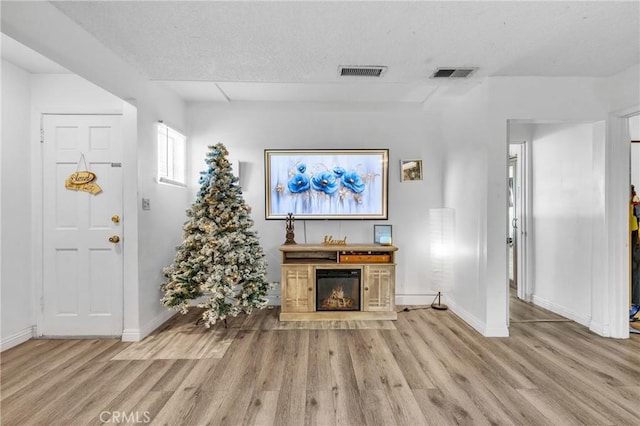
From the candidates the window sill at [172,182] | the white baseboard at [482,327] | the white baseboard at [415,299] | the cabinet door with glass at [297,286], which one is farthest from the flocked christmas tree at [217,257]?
the white baseboard at [482,327]

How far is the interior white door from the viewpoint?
313 centimetres

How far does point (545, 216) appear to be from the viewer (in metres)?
3.99

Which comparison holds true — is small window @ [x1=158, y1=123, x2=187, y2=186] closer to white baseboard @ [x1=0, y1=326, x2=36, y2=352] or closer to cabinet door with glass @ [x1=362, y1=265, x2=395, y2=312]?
white baseboard @ [x1=0, y1=326, x2=36, y2=352]

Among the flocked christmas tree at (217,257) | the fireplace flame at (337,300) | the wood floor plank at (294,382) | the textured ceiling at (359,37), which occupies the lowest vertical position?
the wood floor plank at (294,382)

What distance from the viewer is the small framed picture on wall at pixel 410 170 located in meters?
4.24

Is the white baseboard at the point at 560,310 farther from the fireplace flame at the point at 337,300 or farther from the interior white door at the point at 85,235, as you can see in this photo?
the interior white door at the point at 85,235

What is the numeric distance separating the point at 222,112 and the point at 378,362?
356 centimetres

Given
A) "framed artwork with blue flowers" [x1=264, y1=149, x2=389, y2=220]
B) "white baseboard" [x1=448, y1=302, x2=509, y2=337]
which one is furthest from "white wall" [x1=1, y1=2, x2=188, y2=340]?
"white baseboard" [x1=448, y1=302, x2=509, y2=337]

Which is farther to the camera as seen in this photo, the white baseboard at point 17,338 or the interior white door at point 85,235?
the interior white door at point 85,235

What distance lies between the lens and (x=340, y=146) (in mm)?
4250

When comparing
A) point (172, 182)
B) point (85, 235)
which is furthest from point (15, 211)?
point (172, 182)

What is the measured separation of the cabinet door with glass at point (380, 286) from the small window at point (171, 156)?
2587 millimetres

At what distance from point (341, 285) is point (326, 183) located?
4.37 feet

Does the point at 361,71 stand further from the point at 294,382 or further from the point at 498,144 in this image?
the point at 294,382
